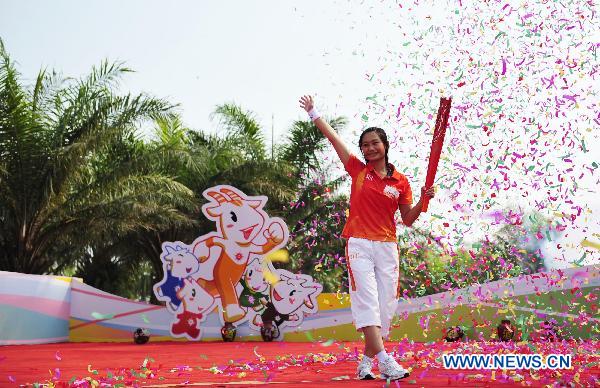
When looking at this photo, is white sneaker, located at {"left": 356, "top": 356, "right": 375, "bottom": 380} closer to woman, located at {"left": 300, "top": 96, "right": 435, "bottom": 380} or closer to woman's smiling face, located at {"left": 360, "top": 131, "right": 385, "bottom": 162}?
woman, located at {"left": 300, "top": 96, "right": 435, "bottom": 380}

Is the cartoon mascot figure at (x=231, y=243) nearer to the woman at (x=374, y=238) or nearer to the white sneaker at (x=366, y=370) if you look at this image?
the woman at (x=374, y=238)

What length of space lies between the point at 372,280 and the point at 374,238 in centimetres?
28

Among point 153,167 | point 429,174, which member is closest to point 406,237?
point 153,167

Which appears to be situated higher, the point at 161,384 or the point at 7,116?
the point at 7,116

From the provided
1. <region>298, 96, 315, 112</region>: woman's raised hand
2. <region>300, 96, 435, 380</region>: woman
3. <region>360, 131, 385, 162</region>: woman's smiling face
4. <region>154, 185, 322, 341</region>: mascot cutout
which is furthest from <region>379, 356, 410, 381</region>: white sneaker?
<region>154, 185, 322, 341</region>: mascot cutout

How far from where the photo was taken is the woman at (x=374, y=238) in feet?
15.2

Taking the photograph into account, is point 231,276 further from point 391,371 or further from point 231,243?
point 391,371

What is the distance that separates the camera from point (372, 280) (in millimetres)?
4672

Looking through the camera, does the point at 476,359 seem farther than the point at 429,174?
Yes

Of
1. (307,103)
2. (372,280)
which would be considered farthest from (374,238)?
(307,103)

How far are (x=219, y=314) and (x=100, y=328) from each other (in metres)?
2.79

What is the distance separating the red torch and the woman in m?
0.07

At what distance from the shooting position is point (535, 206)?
7227mm

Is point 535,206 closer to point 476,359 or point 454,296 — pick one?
point 476,359
